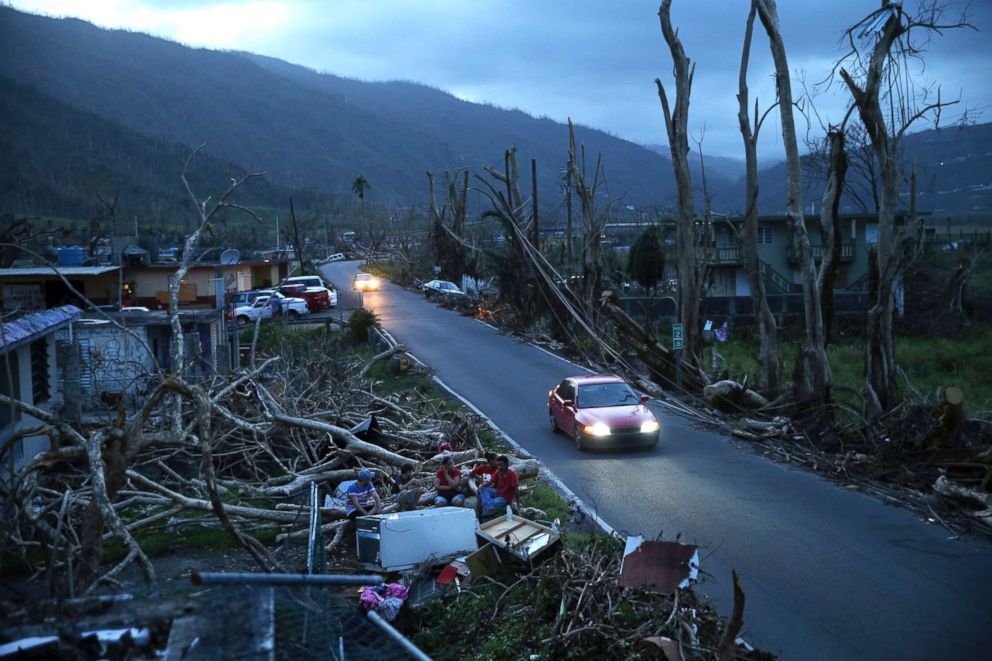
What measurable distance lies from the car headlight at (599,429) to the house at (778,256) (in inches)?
1303

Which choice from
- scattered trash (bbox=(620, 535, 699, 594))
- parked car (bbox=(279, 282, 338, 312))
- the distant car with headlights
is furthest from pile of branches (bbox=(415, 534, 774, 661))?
the distant car with headlights

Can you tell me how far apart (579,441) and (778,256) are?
37.0 m

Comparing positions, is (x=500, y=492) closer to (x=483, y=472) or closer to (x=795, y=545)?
(x=483, y=472)

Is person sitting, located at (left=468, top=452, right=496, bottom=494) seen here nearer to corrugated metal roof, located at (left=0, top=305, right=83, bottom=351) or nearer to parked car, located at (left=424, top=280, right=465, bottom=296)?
corrugated metal roof, located at (left=0, top=305, right=83, bottom=351)

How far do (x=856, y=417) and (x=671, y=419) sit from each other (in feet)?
14.2

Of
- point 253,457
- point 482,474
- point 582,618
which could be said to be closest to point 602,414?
point 482,474

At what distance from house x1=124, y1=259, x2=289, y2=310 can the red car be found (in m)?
20.0

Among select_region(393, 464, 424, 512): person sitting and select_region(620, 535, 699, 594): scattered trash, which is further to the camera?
select_region(393, 464, 424, 512): person sitting

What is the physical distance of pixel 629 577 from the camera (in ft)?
30.3

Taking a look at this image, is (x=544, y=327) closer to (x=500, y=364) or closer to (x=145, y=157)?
(x=500, y=364)

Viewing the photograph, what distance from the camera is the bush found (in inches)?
1571

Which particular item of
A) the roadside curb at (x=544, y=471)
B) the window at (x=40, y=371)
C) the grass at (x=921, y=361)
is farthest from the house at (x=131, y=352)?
the grass at (x=921, y=361)

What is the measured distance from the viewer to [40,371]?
18953 millimetres

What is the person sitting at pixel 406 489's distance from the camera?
13.4 m
